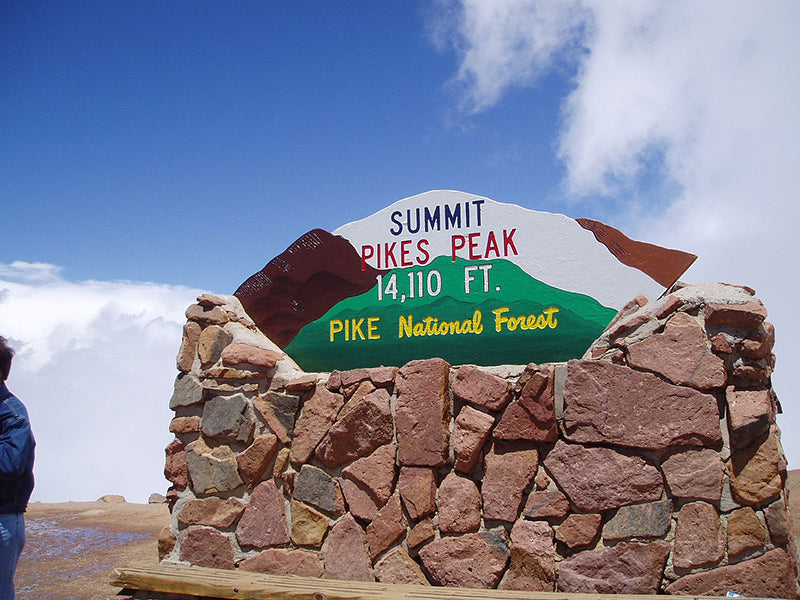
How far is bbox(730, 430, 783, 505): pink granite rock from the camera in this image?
10.4ft

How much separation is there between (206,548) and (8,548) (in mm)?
1717

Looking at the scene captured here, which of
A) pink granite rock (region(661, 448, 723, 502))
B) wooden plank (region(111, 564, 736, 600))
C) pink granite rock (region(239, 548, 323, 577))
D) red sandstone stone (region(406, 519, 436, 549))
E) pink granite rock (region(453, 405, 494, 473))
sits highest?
pink granite rock (region(453, 405, 494, 473))

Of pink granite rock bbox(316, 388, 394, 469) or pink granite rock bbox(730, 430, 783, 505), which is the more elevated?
pink granite rock bbox(316, 388, 394, 469)

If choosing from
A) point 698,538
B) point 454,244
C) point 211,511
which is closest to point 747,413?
point 698,538

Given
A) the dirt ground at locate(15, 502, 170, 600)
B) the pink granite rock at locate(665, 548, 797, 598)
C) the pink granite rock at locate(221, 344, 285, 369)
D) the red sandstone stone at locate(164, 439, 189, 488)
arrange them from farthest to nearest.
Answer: the dirt ground at locate(15, 502, 170, 600) < the red sandstone stone at locate(164, 439, 189, 488) < the pink granite rock at locate(221, 344, 285, 369) < the pink granite rock at locate(665, 548, 797, 598)

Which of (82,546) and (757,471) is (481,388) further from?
(82,546)

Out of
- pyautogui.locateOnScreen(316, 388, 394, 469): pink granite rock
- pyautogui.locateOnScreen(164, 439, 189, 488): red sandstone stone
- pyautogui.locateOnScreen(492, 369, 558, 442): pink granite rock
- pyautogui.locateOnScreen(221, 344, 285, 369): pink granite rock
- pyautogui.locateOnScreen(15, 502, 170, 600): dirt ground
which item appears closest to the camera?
pyautogui.locateOnScreen(492, 369, 558, 442): pink granite rock

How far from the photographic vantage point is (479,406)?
12.1 ft

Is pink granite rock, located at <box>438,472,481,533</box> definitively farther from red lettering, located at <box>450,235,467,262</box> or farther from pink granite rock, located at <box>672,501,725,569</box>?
red lettering, located at <box>450,235,467,262</box>

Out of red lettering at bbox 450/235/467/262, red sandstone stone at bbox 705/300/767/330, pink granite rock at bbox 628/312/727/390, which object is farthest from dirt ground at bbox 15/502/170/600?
red sandstone stone at bbox 705/300/767/330

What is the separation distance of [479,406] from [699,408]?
1.07 meters

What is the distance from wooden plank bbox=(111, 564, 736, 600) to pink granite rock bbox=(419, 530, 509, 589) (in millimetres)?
118

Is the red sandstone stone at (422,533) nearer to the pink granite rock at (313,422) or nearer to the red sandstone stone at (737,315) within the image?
the pink granite rock at (313,422)

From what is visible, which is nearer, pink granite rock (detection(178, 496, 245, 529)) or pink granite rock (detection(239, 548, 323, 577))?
pink granite rock (detection(239, 548, 323, 577))
